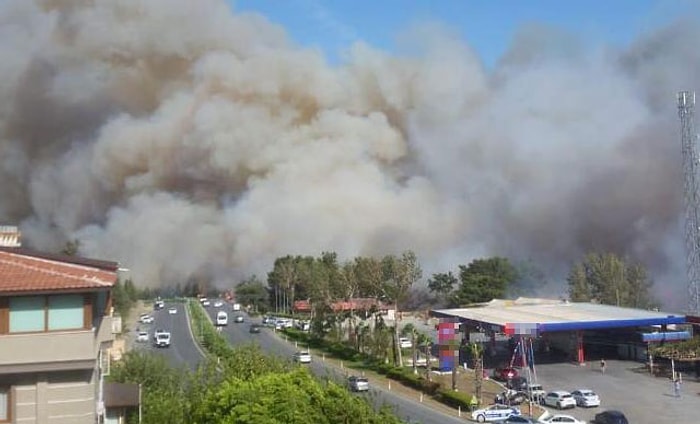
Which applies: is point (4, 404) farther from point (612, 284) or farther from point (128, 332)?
point (612, 284)

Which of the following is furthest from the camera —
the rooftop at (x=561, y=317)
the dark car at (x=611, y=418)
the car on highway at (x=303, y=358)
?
the car on highway at (x=303, y=358)

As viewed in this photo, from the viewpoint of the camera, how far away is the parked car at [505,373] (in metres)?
24.9

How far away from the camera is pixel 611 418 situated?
18406mm

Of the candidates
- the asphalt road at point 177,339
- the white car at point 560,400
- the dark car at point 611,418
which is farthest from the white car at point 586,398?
the asphalt road at point 177,339

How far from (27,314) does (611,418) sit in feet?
46.6

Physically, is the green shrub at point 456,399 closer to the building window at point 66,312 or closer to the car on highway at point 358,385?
the car on highway at point 358,385

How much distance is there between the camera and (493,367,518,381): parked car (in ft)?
81.7

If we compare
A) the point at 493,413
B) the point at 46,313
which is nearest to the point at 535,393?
the point at 493,413

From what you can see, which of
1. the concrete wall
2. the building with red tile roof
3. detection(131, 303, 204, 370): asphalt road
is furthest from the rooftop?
the building with red tile roof

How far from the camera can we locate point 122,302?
39.8 meters

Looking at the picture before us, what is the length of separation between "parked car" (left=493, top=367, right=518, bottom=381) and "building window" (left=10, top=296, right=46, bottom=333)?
A: 736 inches

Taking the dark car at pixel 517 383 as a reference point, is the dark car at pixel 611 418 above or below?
below

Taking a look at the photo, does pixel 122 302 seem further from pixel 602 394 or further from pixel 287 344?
pixel 602 394

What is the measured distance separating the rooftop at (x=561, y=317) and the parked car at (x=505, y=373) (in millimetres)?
1289
